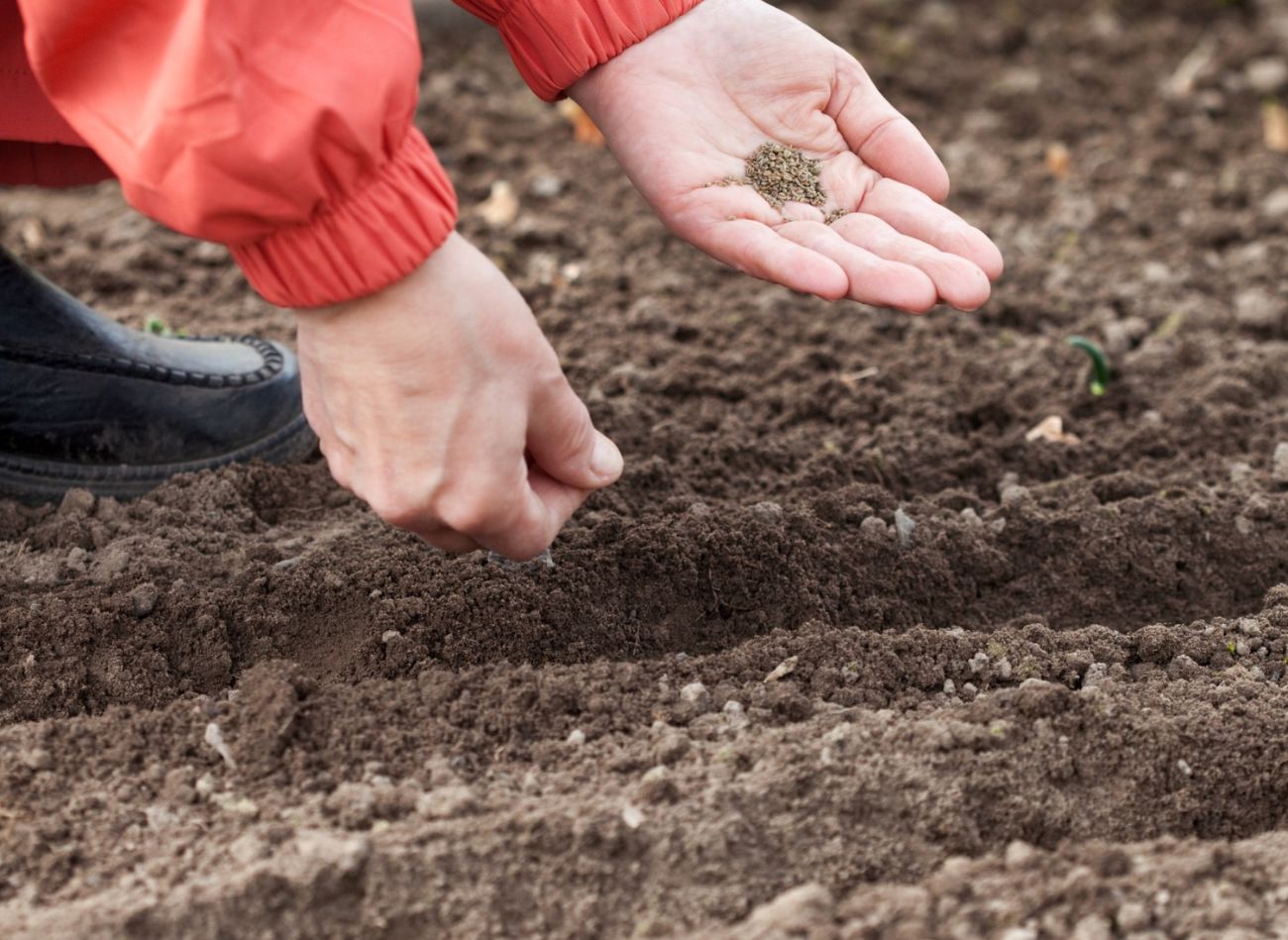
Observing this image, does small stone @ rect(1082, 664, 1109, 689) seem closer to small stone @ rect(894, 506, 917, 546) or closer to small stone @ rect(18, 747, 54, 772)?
small stone @ rect(894, 506, 917, 546)

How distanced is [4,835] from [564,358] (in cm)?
141

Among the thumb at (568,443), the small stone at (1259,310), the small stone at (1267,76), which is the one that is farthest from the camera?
the small stone at (1267,76)

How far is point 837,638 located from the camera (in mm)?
1743

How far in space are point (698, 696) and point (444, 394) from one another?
504 mm

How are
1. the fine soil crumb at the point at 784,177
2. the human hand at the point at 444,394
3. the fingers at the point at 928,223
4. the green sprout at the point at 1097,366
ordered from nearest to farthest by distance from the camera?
the human hand at the point at 444,394 < the fingers at the point at 928,223 < the fine soil crumb at the point at 784,177 < the green sprout at the point at 1097,366

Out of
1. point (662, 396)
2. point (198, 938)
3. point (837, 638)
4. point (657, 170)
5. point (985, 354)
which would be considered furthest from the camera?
point (985, 354)

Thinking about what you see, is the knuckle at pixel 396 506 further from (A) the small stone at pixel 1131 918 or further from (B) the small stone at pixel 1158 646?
(B) the small stone at pixel 1158 646

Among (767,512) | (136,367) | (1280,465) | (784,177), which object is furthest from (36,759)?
(1280,465)

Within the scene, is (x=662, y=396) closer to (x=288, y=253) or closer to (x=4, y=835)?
(x=288, y=253)

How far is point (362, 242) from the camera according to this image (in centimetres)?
134

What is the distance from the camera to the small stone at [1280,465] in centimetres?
221

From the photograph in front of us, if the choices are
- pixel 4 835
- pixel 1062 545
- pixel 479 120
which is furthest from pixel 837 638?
pixel 479 120

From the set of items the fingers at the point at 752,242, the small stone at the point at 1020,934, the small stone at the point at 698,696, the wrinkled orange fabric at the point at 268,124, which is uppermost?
the wrinkled orange fabric at the point at 268,124

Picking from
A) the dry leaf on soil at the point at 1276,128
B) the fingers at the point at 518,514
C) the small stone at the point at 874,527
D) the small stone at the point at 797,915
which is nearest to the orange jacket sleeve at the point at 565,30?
the fingers at the point at 518,514
